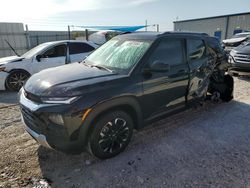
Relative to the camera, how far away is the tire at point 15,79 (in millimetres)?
6925

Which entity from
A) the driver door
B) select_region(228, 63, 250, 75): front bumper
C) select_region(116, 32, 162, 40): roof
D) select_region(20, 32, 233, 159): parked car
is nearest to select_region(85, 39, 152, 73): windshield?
select_region(20, 32, 233, 159): parked car

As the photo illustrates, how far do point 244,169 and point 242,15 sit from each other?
90.6 ft

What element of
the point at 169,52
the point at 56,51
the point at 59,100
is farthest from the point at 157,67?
the point at 56,51

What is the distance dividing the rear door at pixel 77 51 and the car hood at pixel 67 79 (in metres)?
4.12

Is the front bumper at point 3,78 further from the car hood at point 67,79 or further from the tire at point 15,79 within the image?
the car hood at point 67,79

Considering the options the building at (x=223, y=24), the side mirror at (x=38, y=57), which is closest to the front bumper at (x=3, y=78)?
the side mirror at (x=38, y=57)

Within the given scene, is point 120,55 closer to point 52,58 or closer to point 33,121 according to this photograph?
point 33,121

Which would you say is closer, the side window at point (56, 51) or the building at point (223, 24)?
the side window at point (56, 51)

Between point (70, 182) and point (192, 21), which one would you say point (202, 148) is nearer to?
point (70, 182)

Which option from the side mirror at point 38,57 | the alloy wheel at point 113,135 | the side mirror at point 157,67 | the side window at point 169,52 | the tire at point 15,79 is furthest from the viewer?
the side mirror at point 38,57

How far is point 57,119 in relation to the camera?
275 centimetres

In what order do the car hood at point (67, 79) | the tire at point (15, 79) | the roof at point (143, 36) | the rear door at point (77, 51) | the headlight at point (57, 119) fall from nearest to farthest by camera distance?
1. the headlight at point (57, 119)
2. the car hood at point (67, 79)
3. the roof at point (143, 36)
4. the tire at point (15, 79)
5. the rear door at point (77, 51)

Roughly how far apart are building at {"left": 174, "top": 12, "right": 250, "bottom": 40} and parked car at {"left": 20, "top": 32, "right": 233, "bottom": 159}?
25400 millimetres

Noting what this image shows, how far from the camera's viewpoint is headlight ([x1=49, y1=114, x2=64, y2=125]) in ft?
8.95
